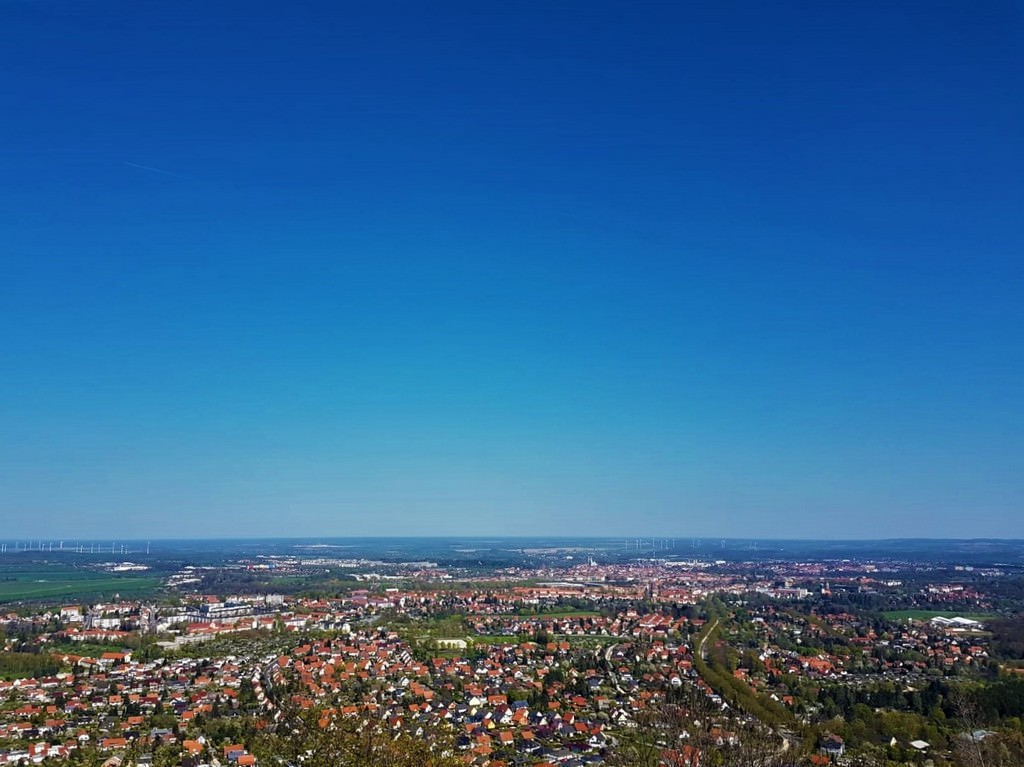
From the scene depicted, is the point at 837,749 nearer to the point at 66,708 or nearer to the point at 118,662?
the point at 66,708

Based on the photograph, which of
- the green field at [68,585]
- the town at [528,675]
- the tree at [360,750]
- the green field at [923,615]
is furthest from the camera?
the green field at [68,585]

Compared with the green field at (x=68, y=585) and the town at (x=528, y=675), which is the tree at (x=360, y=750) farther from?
the green field at (x=68, y=585)

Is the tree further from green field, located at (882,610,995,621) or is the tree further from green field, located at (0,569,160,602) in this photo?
green field, located at (0,569,160,602)

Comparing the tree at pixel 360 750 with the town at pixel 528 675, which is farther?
the town at pixel 528 675

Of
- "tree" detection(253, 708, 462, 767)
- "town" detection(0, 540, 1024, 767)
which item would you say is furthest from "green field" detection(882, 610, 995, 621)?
"tree" detection(253, 708, 462, 767)

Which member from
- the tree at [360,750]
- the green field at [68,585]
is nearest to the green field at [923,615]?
the tree at [360,750]

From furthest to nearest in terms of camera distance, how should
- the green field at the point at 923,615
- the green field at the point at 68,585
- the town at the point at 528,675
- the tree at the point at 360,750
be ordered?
1. the green field at the point at 68,585
2. the green field at the point at 923,615
3. the town at the point at 528,675
4. the tree at the point at 360,750

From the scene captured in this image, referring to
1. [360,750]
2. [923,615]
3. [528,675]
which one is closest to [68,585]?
[528,675]

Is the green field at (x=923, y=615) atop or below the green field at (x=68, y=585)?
atop

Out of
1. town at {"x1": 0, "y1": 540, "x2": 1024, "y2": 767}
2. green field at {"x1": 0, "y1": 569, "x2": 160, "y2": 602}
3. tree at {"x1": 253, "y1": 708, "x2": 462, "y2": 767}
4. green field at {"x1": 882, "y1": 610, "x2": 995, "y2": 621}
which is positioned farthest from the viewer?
green field at {"x1": 0, "y1": 569, "x2": 160, "y2": 602}
